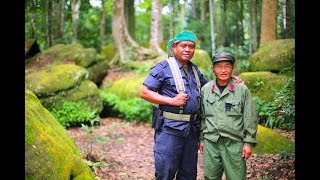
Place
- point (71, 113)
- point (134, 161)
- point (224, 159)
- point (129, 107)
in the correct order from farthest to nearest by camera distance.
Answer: point (129, 107), point (71, 113), point (134, 161), point (224, 159)

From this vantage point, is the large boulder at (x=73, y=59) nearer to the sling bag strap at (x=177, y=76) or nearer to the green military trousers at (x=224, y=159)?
the sling bag strap at (x=177, y=76)

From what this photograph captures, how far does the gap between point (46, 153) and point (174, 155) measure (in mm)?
1563

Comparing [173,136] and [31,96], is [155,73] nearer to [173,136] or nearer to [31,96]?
[173,136]

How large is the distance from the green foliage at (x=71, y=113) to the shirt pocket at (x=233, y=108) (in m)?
6.86

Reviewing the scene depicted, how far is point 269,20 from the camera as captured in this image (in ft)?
39.0

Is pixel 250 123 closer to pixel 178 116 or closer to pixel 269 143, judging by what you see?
pixel 178 116

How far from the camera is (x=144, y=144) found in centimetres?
→ 924

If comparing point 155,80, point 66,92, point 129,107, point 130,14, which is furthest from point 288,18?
point 130,14

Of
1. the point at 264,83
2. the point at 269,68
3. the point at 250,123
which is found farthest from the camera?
Answer: the point at 269,68

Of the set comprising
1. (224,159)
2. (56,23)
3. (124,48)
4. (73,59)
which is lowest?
(224,159)

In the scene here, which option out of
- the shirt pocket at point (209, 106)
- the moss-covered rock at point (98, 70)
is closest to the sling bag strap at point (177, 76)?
the shirt pocket at point (209, 106)
